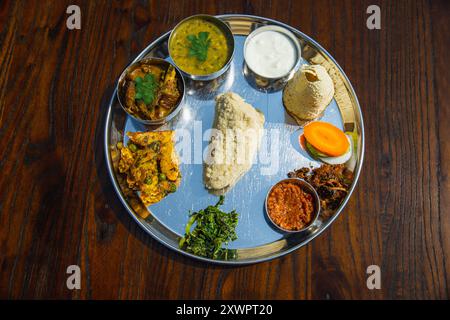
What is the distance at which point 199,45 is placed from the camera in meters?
3.11

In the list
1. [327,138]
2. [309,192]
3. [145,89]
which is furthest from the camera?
[327,138]

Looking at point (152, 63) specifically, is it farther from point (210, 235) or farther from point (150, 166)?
point (210, 235)

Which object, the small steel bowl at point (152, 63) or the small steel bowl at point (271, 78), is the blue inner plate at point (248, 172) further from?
the small steel bowl at point (152, 63)

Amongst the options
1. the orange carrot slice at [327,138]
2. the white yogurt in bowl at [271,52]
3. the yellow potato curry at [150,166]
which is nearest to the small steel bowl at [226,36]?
the white yogurt in bowl at [271,52]

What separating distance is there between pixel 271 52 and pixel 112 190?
5.86 feet

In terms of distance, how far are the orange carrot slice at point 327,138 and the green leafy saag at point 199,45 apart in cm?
107

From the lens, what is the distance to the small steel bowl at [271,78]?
3197mm

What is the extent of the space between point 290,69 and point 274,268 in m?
1.65

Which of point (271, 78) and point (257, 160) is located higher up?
point (271, 78)

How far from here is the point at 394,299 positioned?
10.5 feet

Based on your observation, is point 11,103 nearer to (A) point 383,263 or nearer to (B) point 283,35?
(B) point 283,35

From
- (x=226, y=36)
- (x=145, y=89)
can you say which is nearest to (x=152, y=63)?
(x=145, y=89)

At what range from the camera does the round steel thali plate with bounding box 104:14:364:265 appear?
10.3 feet
